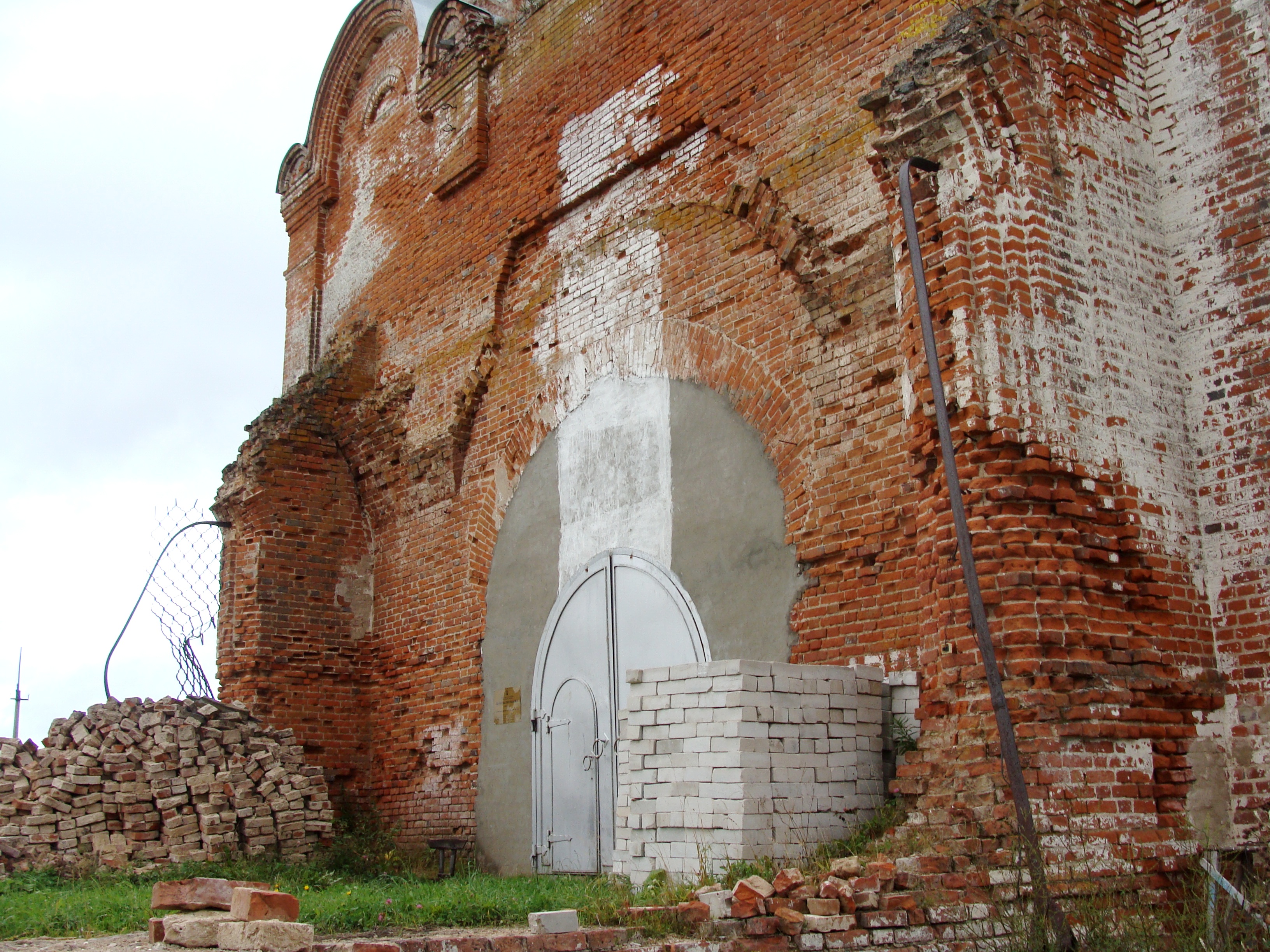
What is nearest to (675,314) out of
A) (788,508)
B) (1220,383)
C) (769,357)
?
(769,357)

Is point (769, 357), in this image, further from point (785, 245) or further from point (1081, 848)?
point (1081, 848)

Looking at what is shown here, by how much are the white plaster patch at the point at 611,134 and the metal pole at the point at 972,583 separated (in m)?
3.58

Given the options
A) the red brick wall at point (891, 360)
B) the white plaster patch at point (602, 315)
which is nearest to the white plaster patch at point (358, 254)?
the red brick wall at point (891, 360)

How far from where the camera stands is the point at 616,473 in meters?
8.84

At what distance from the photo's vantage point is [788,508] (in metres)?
7.29

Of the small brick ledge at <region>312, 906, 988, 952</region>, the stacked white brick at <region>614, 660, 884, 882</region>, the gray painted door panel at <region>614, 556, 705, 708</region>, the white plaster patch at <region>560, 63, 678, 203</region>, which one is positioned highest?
the white plaster patch at <region>560, 63, 678, 203</region>

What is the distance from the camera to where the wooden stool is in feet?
31.1

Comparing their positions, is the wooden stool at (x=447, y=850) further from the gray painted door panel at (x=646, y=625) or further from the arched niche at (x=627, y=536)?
the gray painted door panel at (x=646, y=625)

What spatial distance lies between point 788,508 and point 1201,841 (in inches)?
115

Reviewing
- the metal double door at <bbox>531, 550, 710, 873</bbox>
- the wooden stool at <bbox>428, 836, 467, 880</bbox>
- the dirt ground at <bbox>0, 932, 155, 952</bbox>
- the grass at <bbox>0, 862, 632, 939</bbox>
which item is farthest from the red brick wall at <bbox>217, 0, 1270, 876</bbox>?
the dirt ground at <bbox>0, 932, 155, 952</bbox>

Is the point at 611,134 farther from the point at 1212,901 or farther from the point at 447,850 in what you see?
the point at 1212,901

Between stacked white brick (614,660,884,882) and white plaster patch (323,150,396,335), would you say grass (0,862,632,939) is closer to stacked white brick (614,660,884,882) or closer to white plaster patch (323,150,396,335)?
stacked white brick (614,660,884,882)

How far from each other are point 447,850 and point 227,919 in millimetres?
5076

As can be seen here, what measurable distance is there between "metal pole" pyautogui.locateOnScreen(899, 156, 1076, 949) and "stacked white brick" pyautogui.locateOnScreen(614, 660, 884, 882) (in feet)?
3.45
